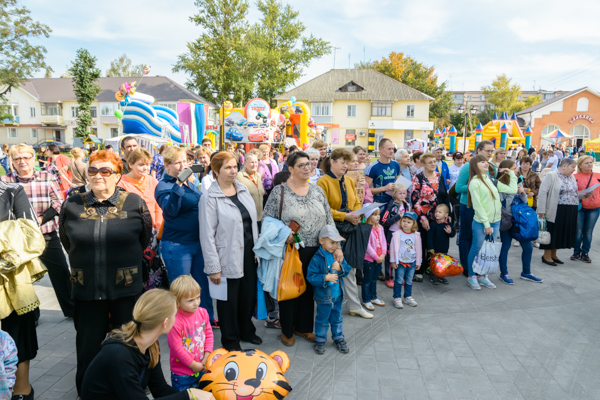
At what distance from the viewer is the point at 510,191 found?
18.7 feet

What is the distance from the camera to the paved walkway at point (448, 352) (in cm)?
313

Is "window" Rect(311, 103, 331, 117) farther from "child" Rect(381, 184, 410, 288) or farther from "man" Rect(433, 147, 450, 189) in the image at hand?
"child" Rect(381, 184, 410, 288)

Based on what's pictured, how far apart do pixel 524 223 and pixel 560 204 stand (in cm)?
137

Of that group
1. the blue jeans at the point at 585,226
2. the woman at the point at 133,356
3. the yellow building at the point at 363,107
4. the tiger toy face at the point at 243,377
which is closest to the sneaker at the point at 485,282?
the blue jeans at the point at 585,226

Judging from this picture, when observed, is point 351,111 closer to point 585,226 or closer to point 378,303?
point 585,226

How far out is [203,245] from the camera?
3.40 meters

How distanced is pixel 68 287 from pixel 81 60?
35770mm

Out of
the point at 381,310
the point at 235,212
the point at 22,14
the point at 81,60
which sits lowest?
the point at 381,310

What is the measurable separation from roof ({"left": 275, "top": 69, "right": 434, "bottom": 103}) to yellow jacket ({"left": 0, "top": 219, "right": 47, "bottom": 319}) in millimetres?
38825

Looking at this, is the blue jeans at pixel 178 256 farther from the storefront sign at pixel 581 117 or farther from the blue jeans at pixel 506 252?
the storefront sign at pixel 581 117

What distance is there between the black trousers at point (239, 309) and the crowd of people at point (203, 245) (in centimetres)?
1

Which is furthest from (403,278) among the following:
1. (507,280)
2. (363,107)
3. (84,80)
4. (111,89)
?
(111,89)

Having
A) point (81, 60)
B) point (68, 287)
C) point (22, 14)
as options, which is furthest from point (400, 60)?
point (68, 287)

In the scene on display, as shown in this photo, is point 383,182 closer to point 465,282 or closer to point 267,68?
point 465,282
